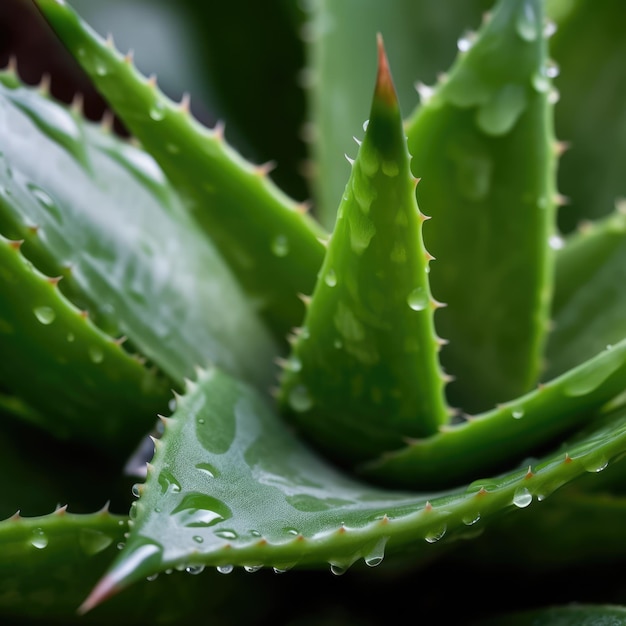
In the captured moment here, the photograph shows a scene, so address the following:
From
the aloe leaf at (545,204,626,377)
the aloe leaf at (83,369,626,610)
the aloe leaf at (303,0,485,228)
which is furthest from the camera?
the aloe leaf at (303,0,485,228)

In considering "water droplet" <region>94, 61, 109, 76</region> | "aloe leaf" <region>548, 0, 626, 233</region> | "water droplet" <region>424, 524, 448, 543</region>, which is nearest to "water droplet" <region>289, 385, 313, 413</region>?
"water droplet" <region>424, 524, 448, 543</region>

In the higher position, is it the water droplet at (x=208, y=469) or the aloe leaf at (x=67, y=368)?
the aloe leaf at (x=67, y=368)

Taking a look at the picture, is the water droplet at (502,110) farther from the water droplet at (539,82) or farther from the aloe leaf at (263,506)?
the aloe leaf at (263,506)

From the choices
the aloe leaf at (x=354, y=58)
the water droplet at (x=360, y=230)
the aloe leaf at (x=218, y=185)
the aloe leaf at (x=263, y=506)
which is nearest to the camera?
the aloe leaf at (x=263, y=506)

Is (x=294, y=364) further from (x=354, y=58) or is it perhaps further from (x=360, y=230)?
(x=354, y=58)

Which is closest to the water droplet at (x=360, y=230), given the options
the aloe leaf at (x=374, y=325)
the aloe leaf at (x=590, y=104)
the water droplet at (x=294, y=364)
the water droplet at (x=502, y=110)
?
the aloe leaf at (x=374, y=325)

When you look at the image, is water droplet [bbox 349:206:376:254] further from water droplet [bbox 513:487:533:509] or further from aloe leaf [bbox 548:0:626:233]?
aloe leaf [bbox 548:0:626:233]
